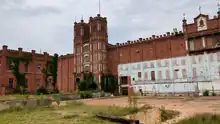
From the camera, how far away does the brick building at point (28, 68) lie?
4347cm

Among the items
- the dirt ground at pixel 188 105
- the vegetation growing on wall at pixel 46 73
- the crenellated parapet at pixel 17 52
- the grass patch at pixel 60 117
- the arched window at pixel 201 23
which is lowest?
the dirt ground at pixel 188 105

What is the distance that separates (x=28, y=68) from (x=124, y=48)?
21.5 m

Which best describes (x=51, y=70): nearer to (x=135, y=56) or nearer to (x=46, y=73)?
(x=46, y=73)

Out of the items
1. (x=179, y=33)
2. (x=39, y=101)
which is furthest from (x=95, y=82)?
(x=39, y=101)

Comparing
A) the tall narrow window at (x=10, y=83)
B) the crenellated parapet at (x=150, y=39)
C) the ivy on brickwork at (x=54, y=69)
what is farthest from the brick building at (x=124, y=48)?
the tall narrow window at (x=10, y=83)

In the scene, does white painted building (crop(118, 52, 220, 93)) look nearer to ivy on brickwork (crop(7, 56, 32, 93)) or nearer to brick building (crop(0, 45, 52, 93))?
brick building (crop(0, 45, 52, 93))

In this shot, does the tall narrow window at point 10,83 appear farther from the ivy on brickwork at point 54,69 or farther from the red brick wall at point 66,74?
the red brick wall at point 66,74

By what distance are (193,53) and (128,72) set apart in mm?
14615

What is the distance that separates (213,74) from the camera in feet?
130

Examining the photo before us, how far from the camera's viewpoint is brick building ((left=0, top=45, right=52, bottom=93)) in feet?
143

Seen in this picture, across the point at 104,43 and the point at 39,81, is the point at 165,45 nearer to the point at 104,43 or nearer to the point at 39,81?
the point at 104,43

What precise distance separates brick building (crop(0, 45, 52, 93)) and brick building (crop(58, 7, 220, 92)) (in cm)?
1021

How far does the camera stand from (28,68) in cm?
4725

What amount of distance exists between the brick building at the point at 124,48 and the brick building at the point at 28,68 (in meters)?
10.2
